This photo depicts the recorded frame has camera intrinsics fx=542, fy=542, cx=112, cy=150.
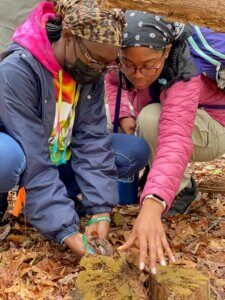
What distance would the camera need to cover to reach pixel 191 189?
4.05 meters

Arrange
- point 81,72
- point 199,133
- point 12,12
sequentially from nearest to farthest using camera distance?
point 81,72 → point 199,133 → point 12,12

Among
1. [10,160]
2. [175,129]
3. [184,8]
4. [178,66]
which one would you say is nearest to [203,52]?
[178,66]

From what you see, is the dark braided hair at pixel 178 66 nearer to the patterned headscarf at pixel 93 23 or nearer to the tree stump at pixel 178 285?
the patterned headscarf at pixel 93 23

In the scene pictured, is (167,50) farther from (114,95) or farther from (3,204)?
(3,204)

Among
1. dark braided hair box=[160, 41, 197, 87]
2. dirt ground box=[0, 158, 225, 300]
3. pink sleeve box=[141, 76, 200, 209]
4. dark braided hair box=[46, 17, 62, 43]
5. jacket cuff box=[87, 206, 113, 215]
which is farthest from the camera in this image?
dark braided hair box=[160, 41, 197, 87]

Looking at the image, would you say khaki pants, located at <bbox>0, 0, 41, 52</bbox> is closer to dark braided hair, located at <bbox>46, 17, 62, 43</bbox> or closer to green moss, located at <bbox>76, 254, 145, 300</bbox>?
dark braided hair, located at <bbox>46, 17, 62, 43</bbox>

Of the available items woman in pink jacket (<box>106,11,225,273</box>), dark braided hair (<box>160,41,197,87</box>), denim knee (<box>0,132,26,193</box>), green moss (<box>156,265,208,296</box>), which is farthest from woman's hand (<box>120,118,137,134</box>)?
green moss (<box>156,265,208,296</box>)

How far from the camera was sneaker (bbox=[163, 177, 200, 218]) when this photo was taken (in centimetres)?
389

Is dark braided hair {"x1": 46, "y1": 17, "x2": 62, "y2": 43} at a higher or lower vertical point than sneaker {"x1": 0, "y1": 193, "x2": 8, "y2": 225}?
higher

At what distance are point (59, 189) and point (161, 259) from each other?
835mm

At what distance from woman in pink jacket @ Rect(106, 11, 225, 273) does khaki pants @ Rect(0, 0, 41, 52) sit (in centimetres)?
134

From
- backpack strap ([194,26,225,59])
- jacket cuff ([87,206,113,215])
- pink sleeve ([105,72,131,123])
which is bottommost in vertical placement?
jacket cuff ([87,206,113,215])

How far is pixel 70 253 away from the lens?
3.08 meters

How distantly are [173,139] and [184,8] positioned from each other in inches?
39.1
